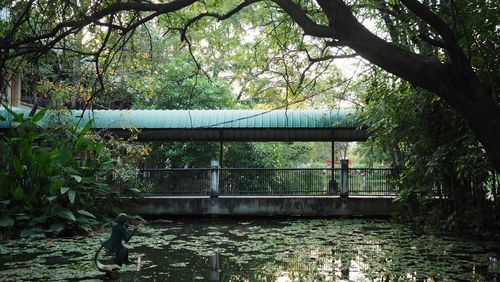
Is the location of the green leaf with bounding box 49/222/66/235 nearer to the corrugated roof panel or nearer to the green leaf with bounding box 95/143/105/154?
the green leaf with bounding box 95/143/105/154

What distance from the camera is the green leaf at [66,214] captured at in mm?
9711

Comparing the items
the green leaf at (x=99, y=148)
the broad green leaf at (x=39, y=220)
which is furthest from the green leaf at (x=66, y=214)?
the green leaf at (x=99, y=148)

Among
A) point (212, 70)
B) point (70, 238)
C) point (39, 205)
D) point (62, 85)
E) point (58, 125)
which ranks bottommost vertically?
point (70, 238)

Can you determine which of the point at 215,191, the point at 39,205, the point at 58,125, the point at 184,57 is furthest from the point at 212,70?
the point at 39,205

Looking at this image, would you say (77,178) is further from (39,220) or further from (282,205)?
(282,205)

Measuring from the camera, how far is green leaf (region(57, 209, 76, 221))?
9.71 meters

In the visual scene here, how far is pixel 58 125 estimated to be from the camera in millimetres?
12016

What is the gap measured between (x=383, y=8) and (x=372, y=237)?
16.4 ft

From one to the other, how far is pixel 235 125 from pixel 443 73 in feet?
33.6

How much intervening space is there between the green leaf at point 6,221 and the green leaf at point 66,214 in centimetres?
90

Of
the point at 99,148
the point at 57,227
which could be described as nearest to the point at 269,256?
the point at 57,227

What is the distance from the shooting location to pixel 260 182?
14.2m

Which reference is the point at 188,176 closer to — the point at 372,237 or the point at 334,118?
the point at 334,118

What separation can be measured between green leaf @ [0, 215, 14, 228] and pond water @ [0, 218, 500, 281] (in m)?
0.45
